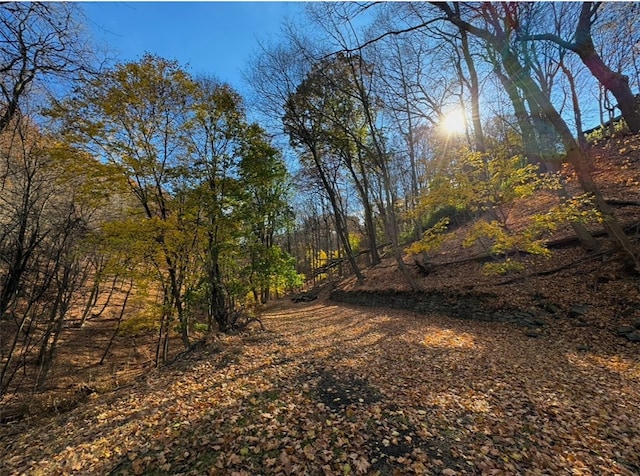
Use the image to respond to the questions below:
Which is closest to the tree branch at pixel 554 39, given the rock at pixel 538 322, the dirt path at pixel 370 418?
the rock at pixel 538 322


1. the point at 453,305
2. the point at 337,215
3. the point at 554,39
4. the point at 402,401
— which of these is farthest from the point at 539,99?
the point at 337,215

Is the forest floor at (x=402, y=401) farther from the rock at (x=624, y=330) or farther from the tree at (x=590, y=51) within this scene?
the tree at (x=590, y=51)

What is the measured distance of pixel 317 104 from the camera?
14.8 meters

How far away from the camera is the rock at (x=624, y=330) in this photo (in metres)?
5.34

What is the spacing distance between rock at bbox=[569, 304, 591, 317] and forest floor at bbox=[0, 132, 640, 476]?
3 centimetres

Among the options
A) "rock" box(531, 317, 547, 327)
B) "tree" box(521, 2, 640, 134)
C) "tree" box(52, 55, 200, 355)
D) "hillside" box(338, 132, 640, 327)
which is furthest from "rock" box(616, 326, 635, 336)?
"tree" box(52, 55, 200, 355)

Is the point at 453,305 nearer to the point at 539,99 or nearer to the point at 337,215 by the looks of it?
the point at 539,99

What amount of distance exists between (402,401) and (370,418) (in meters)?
0.65

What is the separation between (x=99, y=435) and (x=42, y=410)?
5.22 meters

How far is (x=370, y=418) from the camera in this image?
11.6ft

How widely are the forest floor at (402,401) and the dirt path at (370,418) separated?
20mm

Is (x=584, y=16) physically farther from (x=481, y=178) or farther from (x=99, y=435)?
(x=99, y=435)

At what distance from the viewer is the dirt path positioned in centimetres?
280

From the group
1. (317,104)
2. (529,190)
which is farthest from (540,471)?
(317,104)
